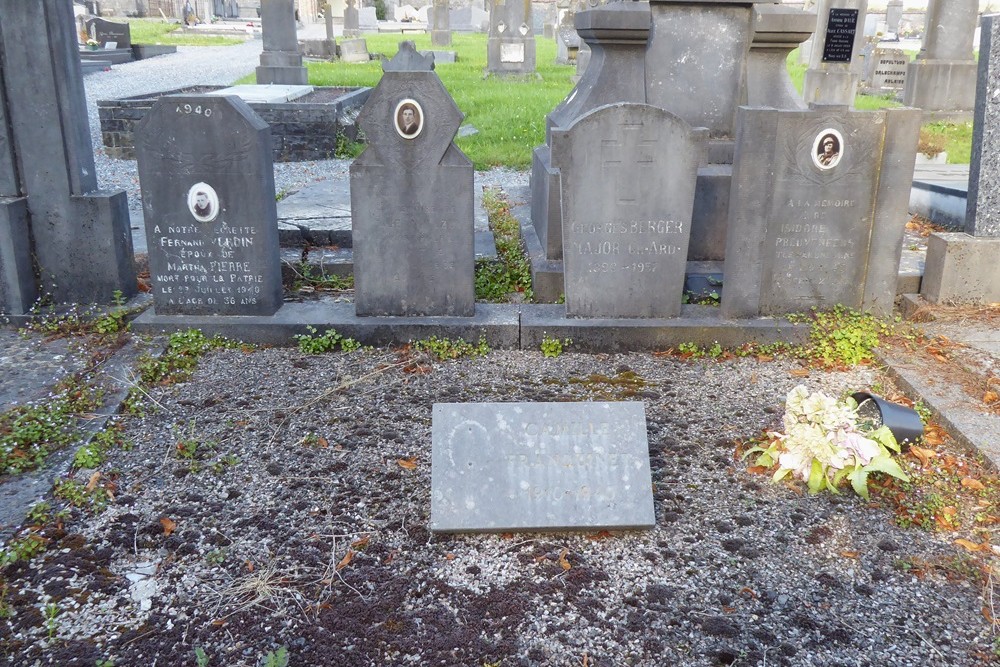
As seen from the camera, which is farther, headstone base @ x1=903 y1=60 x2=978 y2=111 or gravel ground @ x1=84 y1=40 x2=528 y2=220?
headstone base @ x1=903 y1=60 x2=978 y2=111

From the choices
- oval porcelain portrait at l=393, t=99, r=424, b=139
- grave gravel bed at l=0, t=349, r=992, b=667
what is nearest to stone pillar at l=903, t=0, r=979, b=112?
oval porcelain portrait at l=393, t=99, r=424, b=139

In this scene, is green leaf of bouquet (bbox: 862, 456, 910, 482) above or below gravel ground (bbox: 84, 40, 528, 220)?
below

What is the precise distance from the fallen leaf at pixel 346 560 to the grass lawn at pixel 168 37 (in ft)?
93.9

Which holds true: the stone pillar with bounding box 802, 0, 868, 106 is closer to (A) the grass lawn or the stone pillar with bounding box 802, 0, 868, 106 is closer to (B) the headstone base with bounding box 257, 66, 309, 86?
(B) the headstone base with bounding box 257, 66, 309, 86

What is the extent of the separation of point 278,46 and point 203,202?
35.4 feet

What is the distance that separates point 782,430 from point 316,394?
93.7 inches

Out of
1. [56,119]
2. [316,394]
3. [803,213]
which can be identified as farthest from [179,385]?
[803,213]

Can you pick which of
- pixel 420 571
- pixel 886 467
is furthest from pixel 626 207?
pixel 420 571

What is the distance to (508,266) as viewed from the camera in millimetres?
6035

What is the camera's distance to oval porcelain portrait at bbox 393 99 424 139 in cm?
473

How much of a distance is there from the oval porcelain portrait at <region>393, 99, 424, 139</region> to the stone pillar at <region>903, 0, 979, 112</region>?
461 inches

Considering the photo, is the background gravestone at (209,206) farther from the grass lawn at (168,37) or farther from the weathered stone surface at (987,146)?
the grass lawn at (168,37)

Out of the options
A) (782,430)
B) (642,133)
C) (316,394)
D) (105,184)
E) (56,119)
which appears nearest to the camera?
(782,430)

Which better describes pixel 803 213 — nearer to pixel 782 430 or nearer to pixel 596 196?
pixel 596 196
